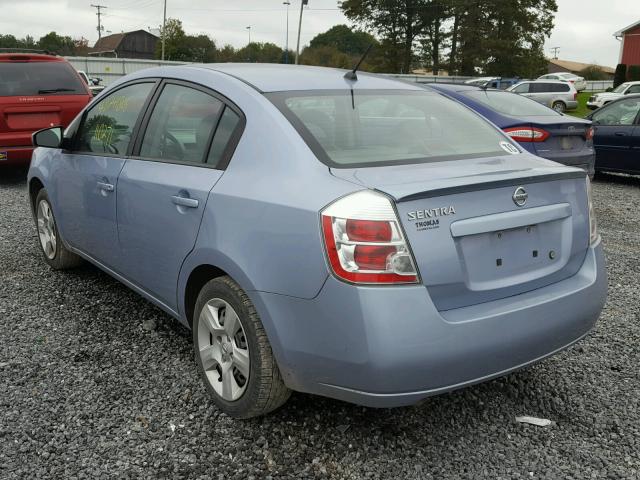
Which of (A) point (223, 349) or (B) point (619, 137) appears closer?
(A) point (223, 349)

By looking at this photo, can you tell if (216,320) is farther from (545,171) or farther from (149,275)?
(545,171)

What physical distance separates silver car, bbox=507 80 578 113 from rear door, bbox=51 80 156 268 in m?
28.8

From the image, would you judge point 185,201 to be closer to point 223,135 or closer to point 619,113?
point 223,135

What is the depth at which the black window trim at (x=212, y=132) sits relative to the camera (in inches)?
114

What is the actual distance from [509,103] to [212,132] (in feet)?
21.0

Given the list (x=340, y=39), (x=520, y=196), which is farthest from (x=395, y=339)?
(x=340, y=39)

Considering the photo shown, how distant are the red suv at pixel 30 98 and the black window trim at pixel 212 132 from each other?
18.8ft

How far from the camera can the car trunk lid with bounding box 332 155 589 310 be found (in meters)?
2.33

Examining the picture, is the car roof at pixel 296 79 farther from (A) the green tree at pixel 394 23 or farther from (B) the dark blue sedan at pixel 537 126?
(A) the green tree at pixel 394 23

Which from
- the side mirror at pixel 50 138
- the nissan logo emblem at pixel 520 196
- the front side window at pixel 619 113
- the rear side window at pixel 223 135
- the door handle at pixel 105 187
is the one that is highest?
the front side window at pixel 619 113

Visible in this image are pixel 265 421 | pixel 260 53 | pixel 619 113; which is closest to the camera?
pixel 265 421

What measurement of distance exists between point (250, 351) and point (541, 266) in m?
1.26

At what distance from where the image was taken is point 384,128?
3.05 metres

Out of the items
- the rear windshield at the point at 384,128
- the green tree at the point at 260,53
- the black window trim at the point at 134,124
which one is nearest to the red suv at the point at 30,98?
the black window trim at the point at 134,124
